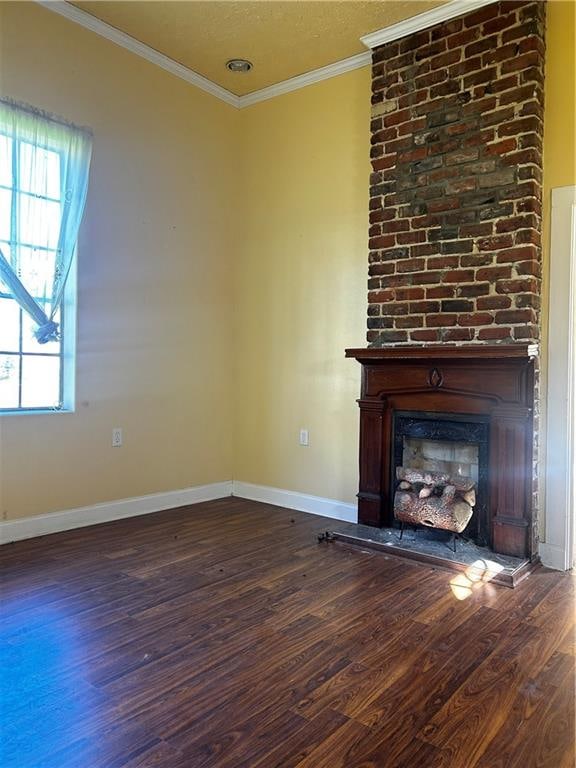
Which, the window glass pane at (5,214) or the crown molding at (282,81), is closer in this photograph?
the window glass pane at (5,214)

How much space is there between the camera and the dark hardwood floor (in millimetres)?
1407

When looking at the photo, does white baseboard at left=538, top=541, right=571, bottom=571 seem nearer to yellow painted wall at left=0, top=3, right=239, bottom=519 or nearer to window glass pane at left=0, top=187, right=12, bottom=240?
yellow painted wall at left=0, top=3, right=239, bottom=519

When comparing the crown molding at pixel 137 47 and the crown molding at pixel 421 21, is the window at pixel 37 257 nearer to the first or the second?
the crown molding at pixel 137 47

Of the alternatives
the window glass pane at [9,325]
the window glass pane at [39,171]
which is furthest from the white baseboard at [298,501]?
the window glass pane at [39,171]

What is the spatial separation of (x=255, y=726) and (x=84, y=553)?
1.70 meters

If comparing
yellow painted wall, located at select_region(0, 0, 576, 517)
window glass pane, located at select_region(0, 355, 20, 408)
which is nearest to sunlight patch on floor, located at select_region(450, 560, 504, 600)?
yellow painted wall, located at select_region(0, 0, 576, 517)

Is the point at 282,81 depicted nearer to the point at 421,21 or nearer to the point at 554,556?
the point at 421,21

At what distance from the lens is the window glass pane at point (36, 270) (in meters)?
2.99

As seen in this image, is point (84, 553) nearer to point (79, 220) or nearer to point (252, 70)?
point (79, 220)

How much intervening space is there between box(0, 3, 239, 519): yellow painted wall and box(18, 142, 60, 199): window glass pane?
0.24 meters

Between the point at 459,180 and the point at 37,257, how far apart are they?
247cm

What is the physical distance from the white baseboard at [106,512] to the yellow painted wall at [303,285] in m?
0.34

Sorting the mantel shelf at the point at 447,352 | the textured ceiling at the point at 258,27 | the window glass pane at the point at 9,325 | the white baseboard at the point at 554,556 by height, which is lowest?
the white baseboard at the point at 554,556

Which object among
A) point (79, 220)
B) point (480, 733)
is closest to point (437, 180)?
point (79, 220)
